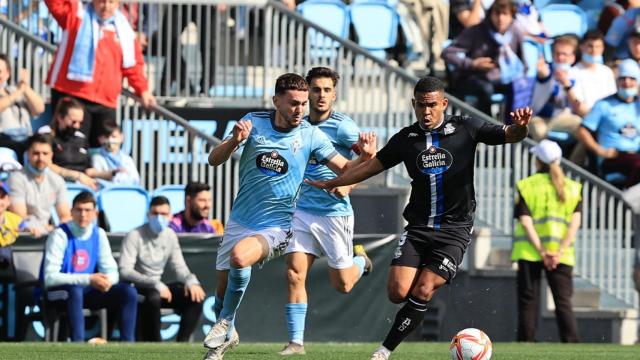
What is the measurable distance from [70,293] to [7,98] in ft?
10.8

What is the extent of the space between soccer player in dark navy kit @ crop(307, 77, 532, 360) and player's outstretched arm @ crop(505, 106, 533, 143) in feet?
0.03

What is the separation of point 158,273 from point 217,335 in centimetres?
553

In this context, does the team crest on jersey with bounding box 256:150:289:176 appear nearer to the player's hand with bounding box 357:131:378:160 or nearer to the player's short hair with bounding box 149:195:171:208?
the player's hand with bounding box 357:131:378:160

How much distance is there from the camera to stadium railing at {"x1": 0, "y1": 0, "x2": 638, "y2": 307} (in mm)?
18422

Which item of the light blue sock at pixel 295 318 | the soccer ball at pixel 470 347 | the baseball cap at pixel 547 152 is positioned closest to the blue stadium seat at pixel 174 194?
the baseball cap at pixel 547 152

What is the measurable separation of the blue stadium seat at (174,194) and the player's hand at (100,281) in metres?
2.41

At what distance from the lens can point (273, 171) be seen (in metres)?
11.8

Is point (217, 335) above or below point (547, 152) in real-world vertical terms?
below

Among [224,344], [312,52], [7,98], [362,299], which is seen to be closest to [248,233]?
[224,344]

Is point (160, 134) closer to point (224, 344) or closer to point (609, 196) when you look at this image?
point (609, 196)

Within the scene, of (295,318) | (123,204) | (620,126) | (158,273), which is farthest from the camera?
(620,126)

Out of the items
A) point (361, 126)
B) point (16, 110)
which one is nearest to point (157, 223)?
point (16, 110)

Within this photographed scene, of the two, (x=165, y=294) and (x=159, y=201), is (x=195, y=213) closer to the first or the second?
(x=159, y=201)

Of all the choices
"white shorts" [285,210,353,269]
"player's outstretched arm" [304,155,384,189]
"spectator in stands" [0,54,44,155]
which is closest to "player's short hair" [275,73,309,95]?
"player's outstretched arm" [304,155,384,189]
